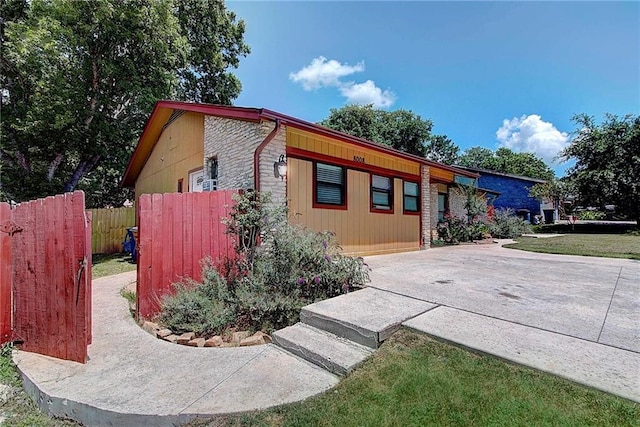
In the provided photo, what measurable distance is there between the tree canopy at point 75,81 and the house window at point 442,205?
13.1m

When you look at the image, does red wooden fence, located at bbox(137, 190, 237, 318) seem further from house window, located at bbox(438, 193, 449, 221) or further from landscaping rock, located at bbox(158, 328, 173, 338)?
house window, located at bbox(438, 193, 449, 221)

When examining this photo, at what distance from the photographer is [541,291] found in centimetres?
438

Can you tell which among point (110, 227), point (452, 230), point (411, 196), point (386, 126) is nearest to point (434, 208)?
point (452, 230)

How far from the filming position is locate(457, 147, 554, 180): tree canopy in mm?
44781

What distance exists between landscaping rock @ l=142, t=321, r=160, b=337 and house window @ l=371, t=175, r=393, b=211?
20.6ft

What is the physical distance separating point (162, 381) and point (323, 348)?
139cm

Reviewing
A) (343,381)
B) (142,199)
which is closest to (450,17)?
(142,199)

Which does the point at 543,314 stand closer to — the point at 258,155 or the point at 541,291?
the point at 541,291

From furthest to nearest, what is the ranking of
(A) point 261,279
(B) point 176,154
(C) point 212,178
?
1. (B) point 176,154
2. (C) point 212,178
3. (A) point 261,279

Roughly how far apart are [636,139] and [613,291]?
20930 mm

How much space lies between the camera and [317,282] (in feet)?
13.5

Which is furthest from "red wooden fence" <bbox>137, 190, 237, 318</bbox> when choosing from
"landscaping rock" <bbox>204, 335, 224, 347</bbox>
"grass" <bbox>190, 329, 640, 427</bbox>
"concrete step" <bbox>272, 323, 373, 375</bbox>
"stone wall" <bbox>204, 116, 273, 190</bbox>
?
"grass" <bbox>190, 329, 640, 427</bbox>

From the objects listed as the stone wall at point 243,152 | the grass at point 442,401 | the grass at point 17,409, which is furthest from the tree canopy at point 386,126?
the grass at point 17,409

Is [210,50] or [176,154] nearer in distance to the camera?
[176,154]
